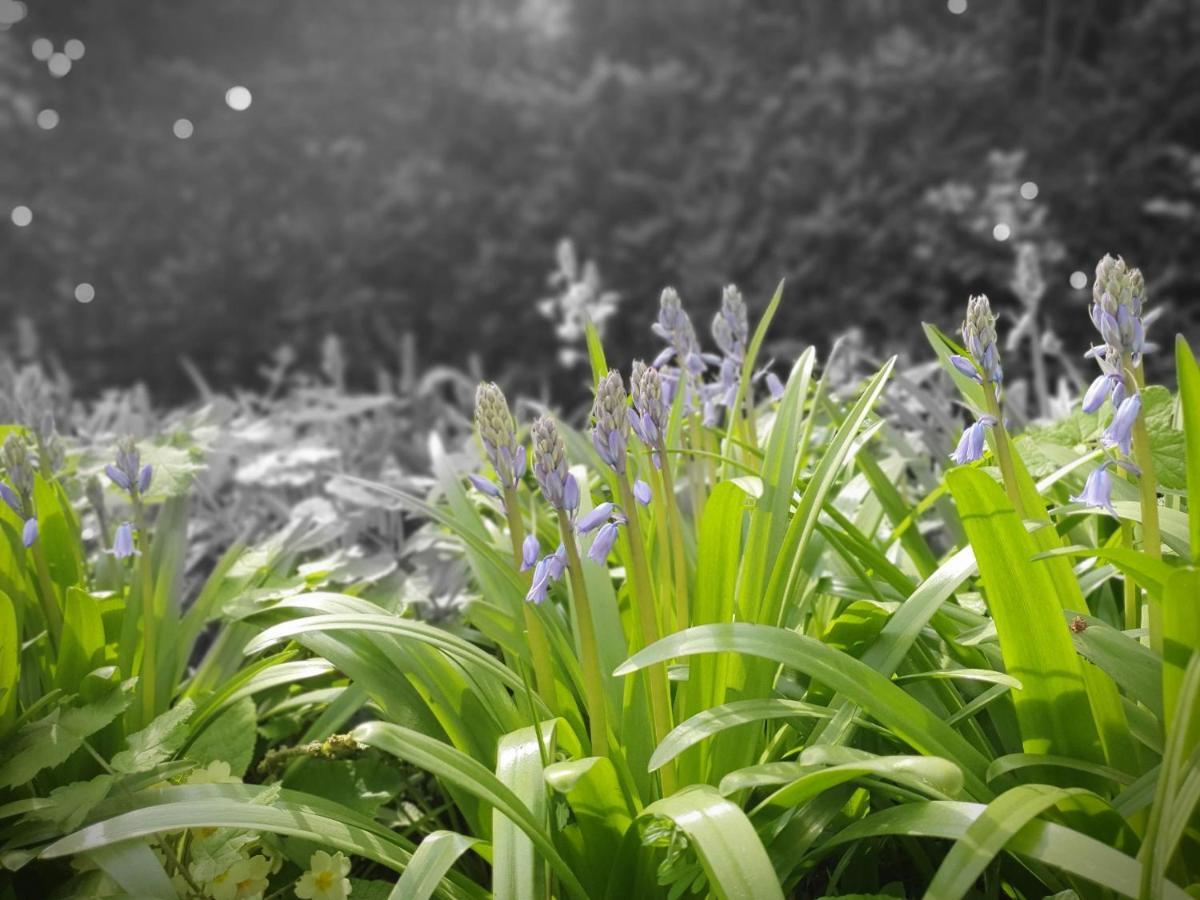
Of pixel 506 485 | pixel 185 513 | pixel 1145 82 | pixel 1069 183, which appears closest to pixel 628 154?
pixel 1069 183

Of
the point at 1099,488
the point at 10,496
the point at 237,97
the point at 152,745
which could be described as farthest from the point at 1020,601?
the point at 237,97

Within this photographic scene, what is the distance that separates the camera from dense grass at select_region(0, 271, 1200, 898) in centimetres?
137

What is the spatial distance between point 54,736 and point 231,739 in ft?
0.99

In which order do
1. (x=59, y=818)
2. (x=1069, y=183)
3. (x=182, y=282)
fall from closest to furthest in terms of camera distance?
(x=59, y=818) < (x=1069, y=183) < (x=182, y=282)

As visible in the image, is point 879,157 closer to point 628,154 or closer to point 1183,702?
point 628,154

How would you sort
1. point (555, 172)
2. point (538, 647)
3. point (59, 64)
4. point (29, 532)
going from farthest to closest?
point (59, 64) → point (555, 172) → point (29, 532) → point (538, 647)

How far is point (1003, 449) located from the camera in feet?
5.06

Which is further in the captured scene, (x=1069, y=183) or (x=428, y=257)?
(x=428, y=257)

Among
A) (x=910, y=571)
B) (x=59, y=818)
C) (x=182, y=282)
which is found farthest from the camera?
→ (x=182, y=282)

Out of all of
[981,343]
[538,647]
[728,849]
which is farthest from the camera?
[538,647]

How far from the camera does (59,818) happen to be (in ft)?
5.28

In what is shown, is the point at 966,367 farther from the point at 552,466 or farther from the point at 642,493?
the point at 552,466

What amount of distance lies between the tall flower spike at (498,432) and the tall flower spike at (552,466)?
43mm

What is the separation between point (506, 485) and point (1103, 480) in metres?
0.80
